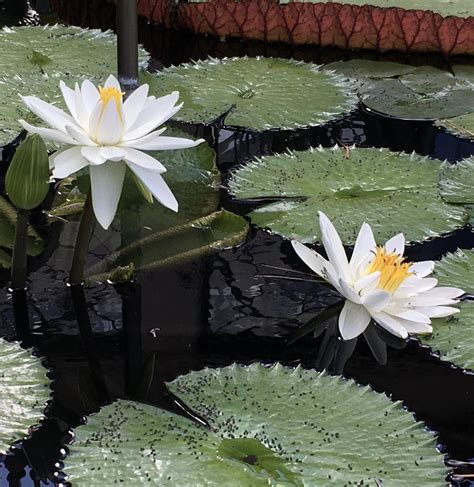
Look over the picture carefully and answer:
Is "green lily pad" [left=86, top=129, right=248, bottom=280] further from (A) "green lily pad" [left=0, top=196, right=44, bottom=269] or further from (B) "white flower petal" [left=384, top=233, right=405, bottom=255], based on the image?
(B) "white flower petal" [left=384, top=233, right=405, bottom=255]

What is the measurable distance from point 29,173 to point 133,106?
0.17 m

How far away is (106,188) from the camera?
110 centimetres

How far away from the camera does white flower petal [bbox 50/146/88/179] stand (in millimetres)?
1079

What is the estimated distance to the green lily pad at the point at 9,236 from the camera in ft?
4.33

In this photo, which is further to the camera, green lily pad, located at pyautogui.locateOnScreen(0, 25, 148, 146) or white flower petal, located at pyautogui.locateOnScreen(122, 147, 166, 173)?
green lily pad, located at pyautogui.locateOnScreen(0, 25, 148, 146)

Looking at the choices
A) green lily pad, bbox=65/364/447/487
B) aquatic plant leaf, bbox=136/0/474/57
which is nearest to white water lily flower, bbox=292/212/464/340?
green lily pad, bbox=65/364/447/487

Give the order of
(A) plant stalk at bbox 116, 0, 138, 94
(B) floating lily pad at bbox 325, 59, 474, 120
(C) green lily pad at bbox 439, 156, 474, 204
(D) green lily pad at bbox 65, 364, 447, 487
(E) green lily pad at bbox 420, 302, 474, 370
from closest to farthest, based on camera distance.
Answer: (D) green lily pad at bbox 65, 364, 447, 487, (E) green lily pad at bbox 420, 302, 474, 370, (A) plant stalk at bbox 116, 0, 138, 94, (C) green lily pad at bbox 439, 156, 474, 204, (B) floating lily pad at bbox 325, 59, 474, 120

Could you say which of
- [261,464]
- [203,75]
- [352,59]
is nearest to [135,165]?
[261,464]

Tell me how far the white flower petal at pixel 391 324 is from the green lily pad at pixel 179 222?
33 cm

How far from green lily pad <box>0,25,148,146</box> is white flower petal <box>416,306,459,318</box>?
2.84 ft

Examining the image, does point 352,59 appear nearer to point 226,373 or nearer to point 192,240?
→ point 192,240

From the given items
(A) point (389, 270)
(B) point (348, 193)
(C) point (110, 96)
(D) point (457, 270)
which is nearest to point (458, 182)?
(B) point (348, 193)

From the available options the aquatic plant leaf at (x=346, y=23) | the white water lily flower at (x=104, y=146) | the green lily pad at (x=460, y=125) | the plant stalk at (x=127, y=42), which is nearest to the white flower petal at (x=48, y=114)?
the white water lily flower at (x=104, y=146)

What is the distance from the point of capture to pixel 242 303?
1283 millimetres
